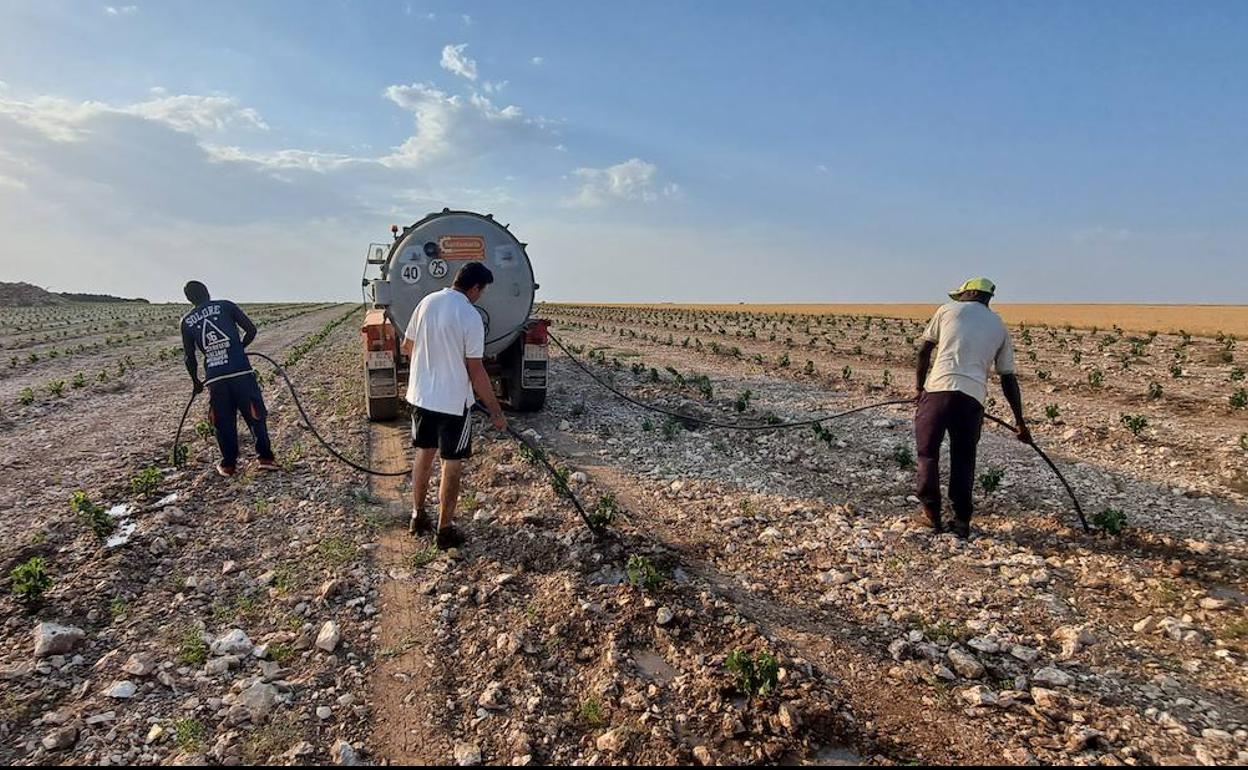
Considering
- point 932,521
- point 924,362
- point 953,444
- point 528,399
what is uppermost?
point 924,362

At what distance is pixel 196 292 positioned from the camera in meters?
7.79

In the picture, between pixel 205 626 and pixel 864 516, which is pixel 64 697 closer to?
pixel 205 626

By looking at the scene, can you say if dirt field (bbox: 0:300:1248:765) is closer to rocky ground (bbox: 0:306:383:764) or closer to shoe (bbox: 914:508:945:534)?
rocky ground (bbox: 0:306:383:764)

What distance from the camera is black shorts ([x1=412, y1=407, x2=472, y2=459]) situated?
568 centimetres

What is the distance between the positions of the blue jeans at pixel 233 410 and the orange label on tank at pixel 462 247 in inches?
122

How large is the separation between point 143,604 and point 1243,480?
10478mm

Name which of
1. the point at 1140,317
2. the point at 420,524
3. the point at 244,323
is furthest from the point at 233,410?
the point at 1140,317

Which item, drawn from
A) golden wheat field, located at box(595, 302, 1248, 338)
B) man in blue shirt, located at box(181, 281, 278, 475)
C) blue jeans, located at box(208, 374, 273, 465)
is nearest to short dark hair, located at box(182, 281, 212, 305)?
man in blue shirt, located at box(181, 281, 278, 475)

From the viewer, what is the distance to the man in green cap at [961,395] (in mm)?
6066

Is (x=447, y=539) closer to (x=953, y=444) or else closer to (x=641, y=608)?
(x=641, y=608)

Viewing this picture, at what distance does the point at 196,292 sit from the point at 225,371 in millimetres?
1073

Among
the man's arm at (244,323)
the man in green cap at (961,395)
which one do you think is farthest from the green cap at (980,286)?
the man's arm at (244,323)

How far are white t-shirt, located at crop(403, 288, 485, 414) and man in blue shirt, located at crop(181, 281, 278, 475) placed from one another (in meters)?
3.03

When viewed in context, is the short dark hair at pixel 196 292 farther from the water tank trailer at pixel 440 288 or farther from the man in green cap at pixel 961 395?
the man in green cap at pixel 961 395
